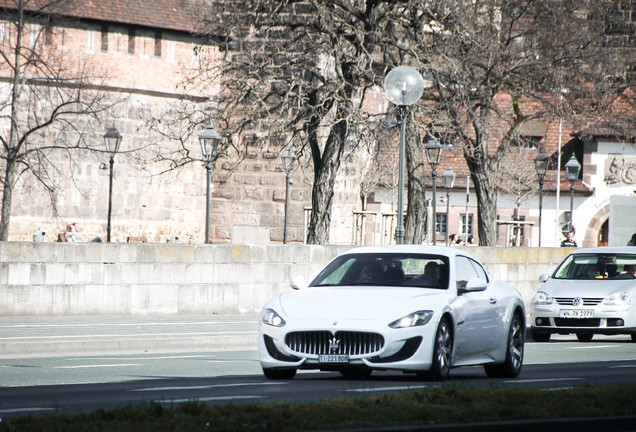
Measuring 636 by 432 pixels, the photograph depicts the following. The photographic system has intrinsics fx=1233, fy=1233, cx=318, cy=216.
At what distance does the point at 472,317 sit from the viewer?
12273 millimetres

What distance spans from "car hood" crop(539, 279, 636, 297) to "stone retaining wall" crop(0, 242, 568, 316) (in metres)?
5.89

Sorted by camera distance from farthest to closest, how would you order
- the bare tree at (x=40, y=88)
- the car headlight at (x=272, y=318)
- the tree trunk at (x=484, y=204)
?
the bare tree at (x=40, y=88) < the tree trunk at (x=484, y=204) < the car headlight at (x=272, y=318)

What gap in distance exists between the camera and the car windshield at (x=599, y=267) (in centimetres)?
2006

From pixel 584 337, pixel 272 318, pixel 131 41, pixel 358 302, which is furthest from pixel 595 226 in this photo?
pixel 272 318

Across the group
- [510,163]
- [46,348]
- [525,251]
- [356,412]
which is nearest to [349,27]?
[525,251]

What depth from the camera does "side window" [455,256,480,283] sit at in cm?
1253

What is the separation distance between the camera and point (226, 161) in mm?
42500

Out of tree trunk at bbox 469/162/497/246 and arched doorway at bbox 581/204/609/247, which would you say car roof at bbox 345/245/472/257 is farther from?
arched doorway at bbox 581/204/609/247

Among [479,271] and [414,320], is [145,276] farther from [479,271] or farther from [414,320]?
[414,320]

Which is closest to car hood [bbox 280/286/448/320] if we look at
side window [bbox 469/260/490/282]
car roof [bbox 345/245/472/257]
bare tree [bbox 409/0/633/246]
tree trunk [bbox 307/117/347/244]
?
car roof [bbox 345/245/472/257]

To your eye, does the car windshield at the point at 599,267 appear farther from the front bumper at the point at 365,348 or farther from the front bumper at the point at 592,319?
the front bumper at the point at 365,348

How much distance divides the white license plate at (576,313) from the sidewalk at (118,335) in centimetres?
482

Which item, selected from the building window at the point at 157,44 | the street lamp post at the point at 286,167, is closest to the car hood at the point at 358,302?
the street lamp post at the point at 286,167

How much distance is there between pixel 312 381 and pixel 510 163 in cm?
5622
